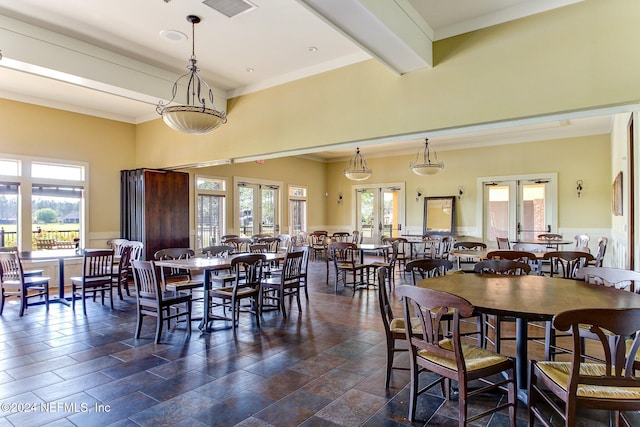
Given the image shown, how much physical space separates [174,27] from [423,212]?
8.75 metres

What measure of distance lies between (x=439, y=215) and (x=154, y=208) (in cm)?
777

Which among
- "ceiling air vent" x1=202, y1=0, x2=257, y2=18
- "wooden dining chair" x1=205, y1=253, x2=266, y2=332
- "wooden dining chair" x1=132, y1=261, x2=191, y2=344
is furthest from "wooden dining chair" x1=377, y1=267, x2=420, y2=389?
"ceiling air vent" x1=202, y1=0, x2=257, y2=18

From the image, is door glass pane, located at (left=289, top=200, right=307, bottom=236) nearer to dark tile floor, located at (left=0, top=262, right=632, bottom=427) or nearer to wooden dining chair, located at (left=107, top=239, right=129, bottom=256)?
wooden dining chair, located at (left=107, top=239, right=129, bottom=256)

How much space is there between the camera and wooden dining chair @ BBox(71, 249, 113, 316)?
5379 mm

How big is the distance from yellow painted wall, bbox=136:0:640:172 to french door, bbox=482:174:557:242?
675 cm

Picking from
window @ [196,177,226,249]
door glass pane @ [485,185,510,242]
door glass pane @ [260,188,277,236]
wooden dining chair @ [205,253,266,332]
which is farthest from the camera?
door glass pane @ [260,188,277,236]

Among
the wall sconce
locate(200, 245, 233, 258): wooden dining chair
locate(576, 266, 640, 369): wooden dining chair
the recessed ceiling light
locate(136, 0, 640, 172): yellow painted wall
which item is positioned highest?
the recessed ceiling light

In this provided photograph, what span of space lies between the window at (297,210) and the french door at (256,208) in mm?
655

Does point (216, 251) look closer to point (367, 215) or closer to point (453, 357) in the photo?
point (453, 357)

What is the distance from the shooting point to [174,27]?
427 cm

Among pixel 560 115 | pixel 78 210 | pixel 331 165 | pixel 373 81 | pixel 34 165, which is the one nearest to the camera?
pixel 560 115

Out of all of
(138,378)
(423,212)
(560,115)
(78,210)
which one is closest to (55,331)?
Answer: (138,378)

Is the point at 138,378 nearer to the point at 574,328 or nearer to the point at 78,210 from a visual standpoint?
the point at 574,328

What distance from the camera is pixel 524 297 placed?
8.08ft
